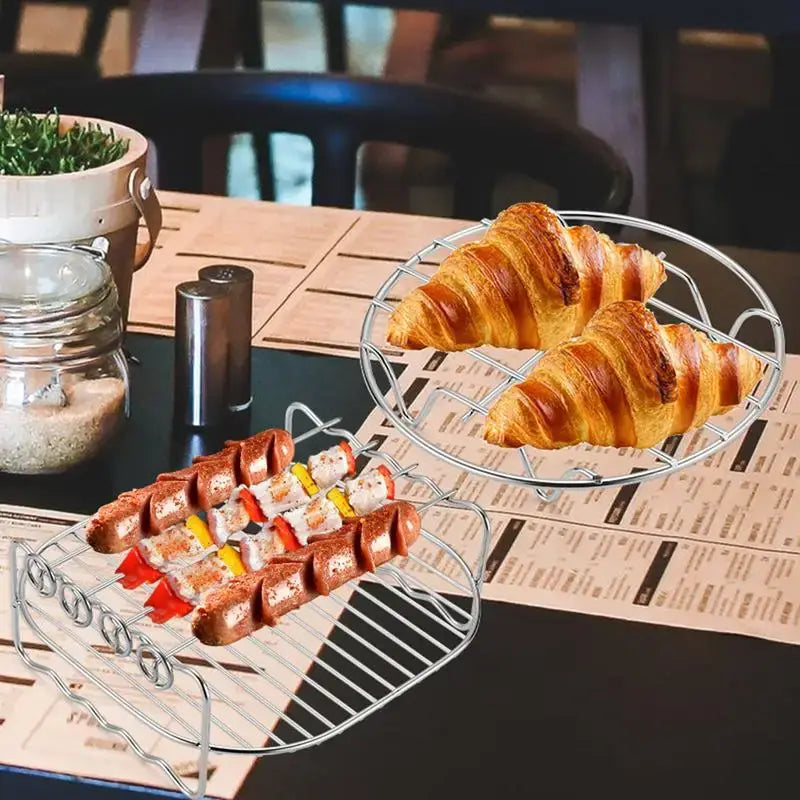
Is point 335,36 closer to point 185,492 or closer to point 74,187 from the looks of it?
point 74,187

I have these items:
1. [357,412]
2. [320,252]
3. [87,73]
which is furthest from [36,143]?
[87,73]

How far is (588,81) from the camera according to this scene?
231cm

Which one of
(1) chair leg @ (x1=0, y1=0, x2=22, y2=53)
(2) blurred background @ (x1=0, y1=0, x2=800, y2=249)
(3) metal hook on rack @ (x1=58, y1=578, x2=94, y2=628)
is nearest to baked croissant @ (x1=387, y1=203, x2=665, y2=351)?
(3) metal hook on rack @ (x1=58, y1=578, x2=94, y2=628)

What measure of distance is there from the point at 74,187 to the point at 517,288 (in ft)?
1.11

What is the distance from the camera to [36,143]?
3.74ft

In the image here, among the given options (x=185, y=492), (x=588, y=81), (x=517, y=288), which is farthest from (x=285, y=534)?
(x=588, y=81)

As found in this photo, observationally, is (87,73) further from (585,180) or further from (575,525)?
(575,525)

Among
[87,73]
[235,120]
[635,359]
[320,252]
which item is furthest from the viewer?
[87,73]

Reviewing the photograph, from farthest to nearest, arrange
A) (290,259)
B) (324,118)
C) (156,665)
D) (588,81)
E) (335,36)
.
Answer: (335,36) → (588,81) → (324,118) → (290,259) → (156,665)

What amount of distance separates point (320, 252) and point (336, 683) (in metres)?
0.74

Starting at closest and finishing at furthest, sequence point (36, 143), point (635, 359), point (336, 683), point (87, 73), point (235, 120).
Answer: point (336, 683) < point (635, 359) < point (36, 143) < point (235, 120) < point (87, 73)

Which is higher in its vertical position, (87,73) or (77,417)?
(77,417)

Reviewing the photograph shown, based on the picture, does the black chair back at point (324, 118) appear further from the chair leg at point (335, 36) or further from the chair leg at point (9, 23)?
the chair leg at point (335, 36)

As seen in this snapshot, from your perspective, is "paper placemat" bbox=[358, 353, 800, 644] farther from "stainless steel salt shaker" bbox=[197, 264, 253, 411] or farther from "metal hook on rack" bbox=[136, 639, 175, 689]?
"metal hook on rack" bbox=[136, 639, 175, 689]
